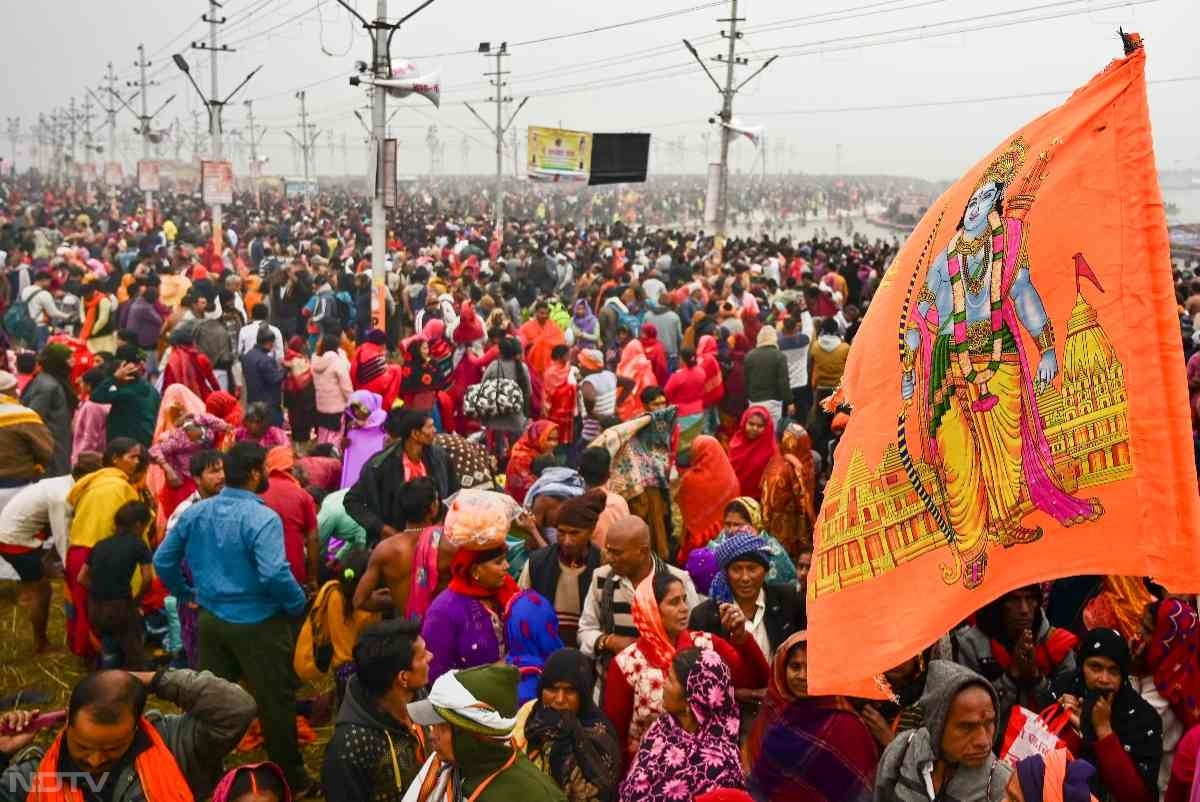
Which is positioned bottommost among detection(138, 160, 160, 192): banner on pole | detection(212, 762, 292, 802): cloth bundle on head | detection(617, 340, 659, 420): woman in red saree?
detection(212, 762, 292, 802): cloth bundle on head

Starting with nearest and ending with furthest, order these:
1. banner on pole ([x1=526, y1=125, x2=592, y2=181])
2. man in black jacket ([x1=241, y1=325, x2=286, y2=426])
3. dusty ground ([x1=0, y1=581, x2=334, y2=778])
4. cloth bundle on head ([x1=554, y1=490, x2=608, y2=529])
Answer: cloth bundle on head ([x1=554, y1=490, x2=608, y2=529])
dusty ground ([x1=0, y1=581, x2=334, y2=778])
man in black jacket ([x1=241, y1=325, x2=286, y2=426])
banner on pole ([x1=526, y1=125, x2=592, y2=181])

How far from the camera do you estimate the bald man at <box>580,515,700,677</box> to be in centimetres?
487

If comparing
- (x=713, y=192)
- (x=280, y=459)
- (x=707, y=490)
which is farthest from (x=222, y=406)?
(x=713, y=192)

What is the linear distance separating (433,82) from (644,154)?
19939mm

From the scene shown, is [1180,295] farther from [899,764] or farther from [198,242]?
[198,242]

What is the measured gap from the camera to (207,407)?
8398mm

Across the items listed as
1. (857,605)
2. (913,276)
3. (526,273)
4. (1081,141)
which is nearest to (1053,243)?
(1081,141)

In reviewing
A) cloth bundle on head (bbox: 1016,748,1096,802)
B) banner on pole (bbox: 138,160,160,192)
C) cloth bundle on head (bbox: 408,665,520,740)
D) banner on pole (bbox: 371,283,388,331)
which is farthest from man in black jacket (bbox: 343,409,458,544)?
banner on pole (bbox: 138,160,160,192)

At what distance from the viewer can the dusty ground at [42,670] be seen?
622 centimetres

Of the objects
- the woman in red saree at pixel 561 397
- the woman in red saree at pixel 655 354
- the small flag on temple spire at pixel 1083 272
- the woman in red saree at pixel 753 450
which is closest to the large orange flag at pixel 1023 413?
the small flag on temple spire at pixel 1083 272

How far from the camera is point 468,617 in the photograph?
484 centimetres

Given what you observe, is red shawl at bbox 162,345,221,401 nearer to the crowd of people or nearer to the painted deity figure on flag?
the crowd of people

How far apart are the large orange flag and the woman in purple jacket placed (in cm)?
203

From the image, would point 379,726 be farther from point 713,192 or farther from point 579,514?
point 713,192
